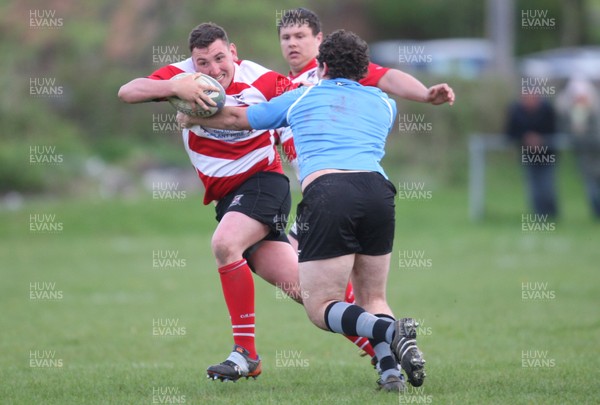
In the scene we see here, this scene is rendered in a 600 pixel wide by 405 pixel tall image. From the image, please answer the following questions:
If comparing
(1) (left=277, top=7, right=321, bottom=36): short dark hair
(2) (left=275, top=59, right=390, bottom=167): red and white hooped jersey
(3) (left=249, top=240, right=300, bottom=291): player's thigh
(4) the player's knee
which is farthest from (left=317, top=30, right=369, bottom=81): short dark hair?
(1) (left=277, top=7, right=321, bottom=36): short dark hair

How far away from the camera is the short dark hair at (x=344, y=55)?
227 inches

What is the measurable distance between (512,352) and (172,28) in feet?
61.5

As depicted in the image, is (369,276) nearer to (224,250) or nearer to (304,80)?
(224,250)

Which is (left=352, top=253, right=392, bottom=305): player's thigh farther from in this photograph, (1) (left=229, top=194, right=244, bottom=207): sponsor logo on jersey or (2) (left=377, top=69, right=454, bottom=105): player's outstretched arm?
(2) (left=377, top=69, right=454, bottom=105): player's outstretched arm

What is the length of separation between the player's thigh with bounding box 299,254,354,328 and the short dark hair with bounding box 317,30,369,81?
1097 millimetres

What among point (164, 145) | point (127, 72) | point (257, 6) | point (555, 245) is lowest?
point (555, 245)

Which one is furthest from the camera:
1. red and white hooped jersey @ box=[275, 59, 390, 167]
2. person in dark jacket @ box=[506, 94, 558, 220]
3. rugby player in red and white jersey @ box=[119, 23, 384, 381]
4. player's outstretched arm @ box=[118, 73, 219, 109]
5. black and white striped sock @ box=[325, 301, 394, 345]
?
person in dark jacket @ box=[506, 94, 558, 220]

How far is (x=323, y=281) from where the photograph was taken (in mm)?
5770

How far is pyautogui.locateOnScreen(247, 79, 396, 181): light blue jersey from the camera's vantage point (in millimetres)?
5781

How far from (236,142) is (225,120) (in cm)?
60

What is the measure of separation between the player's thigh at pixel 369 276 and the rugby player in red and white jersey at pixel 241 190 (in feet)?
2.09

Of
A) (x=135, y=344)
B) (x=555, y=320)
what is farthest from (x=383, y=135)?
(x=555, y=320)

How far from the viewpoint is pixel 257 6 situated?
24.5 m

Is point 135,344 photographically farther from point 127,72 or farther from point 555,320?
point 127,72
